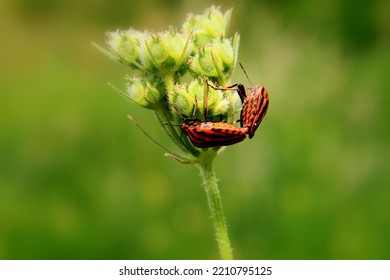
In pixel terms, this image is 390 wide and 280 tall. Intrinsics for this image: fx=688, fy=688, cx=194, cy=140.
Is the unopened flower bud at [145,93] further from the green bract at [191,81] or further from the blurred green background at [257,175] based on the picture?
the blurred green background at [257,175]

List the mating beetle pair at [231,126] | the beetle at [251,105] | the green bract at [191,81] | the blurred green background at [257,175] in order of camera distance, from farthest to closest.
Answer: the blurred green background at [257,175]
the beetle at [251,105]
the green bract at [191,81]
the mating beetle pair at [231,126]

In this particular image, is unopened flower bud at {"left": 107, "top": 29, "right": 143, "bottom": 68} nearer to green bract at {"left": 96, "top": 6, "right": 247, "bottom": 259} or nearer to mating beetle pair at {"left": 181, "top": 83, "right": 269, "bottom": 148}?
green bract at {"left": 96, "top": 6, "right": 247, "bottom": 259}

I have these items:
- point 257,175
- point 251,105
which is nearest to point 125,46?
point 251,105

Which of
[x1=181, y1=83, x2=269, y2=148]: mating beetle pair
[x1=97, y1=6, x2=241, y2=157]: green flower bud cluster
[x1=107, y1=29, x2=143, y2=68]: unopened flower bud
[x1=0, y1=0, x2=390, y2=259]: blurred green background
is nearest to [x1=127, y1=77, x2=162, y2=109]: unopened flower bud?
[x1=97, y1=6, x2=241, y2=157]: green flower bud cluster

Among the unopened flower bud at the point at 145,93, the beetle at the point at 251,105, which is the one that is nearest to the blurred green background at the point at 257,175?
the beetle at the point at 251,105

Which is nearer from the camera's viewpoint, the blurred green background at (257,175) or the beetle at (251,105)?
the beetle at (251,105)

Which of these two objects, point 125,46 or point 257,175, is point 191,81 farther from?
point 257,175
